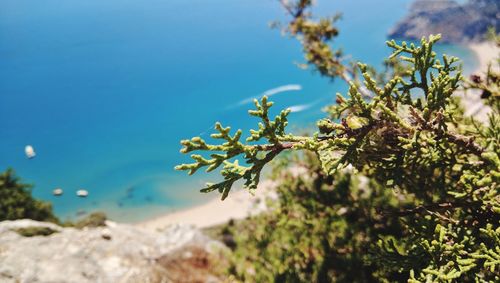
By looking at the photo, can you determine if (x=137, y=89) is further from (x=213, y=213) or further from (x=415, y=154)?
(x=415, y=154)

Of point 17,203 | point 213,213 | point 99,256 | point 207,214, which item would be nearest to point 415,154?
point 99,256

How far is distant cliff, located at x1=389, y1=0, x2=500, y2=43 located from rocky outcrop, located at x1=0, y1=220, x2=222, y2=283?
289 ft

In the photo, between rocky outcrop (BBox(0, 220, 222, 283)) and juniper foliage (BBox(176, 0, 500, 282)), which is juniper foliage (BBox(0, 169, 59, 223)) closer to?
rocky outcrop (BBox(0, 220, 222, 283))

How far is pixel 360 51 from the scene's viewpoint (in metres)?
101

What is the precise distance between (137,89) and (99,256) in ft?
357

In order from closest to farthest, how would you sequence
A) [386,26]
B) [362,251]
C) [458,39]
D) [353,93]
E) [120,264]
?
[353,93], [362,251], [120,264], [458,39], [386,26]

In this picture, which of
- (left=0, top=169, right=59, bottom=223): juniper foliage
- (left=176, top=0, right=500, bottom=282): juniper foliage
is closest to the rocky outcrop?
(left=176, top=0, right=500, bottom=282): juniper foliage

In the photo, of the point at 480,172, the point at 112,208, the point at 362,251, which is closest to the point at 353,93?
the point at 480,172

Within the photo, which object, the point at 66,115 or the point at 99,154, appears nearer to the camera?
the point at 99,154

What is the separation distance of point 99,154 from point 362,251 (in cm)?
7852

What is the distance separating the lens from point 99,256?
14.7m

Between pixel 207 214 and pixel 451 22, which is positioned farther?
pixel 451 22

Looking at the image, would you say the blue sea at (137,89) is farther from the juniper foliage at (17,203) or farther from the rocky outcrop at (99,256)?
the juniper foliage at (17,203)

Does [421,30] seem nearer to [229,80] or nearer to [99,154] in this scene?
[229,80]
